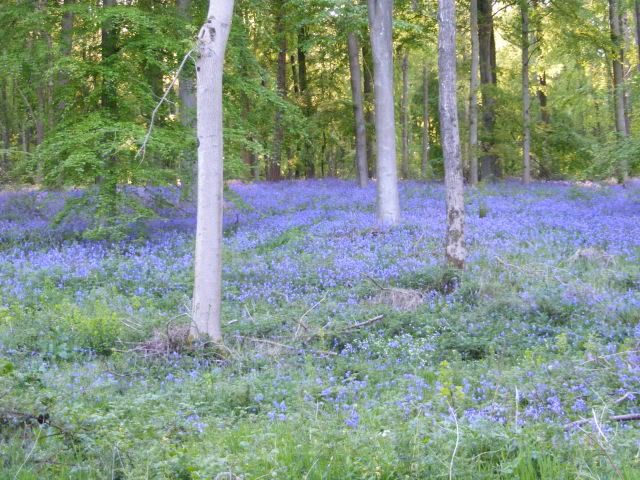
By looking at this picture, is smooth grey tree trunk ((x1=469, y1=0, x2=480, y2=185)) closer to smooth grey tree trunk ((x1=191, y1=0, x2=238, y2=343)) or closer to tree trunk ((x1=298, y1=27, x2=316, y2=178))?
tree trunk ((x1=298, y1=27, x2=316, y2=178))

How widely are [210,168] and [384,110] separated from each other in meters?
9.78

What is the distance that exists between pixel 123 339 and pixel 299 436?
4351mm

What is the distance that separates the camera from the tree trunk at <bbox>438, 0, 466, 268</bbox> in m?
11.2

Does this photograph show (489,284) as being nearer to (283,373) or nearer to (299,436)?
(283,373)

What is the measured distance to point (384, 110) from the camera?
17.1 metres

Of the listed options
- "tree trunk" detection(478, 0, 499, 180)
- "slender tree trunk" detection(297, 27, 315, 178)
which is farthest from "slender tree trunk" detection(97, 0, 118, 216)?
"tree trunk" detection(478, 0, 499, 180)

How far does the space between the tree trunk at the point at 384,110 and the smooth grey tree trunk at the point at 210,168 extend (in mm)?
8822

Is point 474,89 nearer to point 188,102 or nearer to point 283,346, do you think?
point 188,102

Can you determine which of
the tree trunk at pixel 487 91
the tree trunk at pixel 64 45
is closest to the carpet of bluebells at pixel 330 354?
the tree trunk at pixel 64 45

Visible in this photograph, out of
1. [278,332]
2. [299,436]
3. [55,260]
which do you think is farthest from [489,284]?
[55,260]

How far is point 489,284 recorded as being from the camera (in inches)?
403

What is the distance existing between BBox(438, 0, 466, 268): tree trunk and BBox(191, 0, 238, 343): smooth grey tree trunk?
4.55 metres

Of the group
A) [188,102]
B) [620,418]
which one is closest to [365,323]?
[620,418]

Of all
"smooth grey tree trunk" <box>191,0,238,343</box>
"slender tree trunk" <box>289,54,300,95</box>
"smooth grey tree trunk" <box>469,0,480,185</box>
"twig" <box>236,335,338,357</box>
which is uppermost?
"slender tree trunk" <box>289,54,300,95</box>
